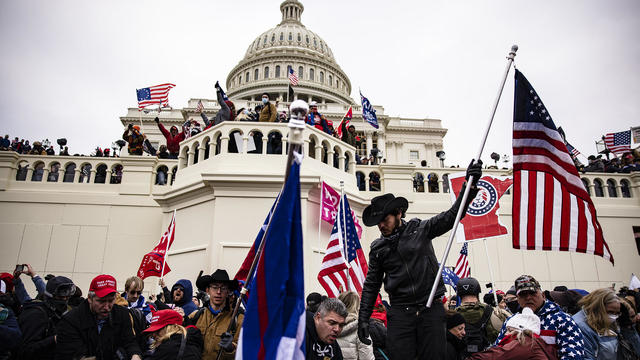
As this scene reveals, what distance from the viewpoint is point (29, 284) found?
1166 centimetres

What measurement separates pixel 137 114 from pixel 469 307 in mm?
65211

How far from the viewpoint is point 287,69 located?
250 feet

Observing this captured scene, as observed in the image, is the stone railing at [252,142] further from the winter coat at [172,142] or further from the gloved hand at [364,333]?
the gloved hand at [364,333]

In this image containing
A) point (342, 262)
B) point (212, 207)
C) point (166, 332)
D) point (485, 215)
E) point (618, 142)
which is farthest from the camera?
point (618, 142)

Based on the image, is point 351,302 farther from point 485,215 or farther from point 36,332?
point 485,215

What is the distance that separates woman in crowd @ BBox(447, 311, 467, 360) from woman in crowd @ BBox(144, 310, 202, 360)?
94.3 inches

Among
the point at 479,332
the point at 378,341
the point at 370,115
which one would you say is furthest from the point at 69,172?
the point at 479,332

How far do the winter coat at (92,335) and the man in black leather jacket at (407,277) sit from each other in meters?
2.44

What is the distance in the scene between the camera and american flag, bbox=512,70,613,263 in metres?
4.52

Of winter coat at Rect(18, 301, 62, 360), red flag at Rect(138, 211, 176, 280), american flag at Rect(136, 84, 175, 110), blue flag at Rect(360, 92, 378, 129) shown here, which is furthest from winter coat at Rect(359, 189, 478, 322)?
american flag at Rect(136, 84, 175, 110)

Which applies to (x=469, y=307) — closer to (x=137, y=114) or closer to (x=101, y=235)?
(x=101, y=235)

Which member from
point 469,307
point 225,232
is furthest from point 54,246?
point 469,307

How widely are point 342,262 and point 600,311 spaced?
167 inches

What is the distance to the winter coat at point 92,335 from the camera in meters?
4.02
